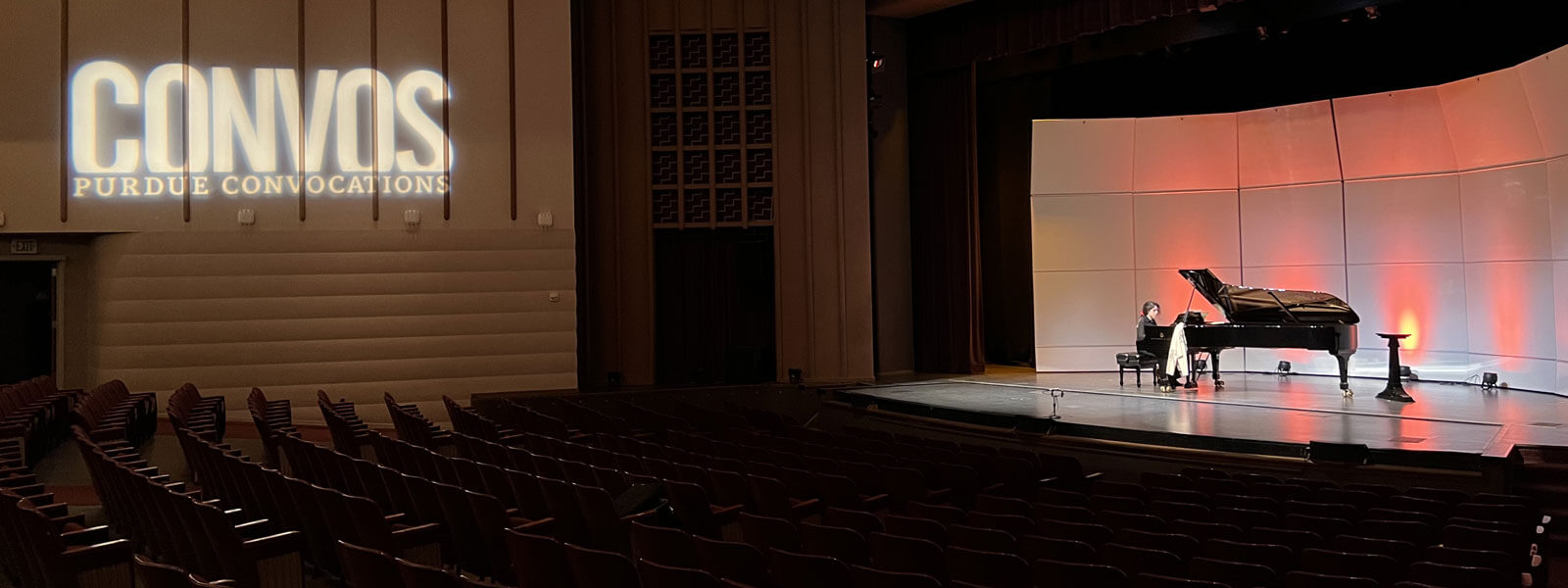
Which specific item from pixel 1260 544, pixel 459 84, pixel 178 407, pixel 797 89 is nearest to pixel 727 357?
pixel 797 89

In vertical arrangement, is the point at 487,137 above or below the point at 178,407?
above

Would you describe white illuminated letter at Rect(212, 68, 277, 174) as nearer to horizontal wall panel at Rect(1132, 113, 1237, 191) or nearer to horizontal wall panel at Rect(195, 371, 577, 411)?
horizontal wall panel at Rect(195, 371, 577, 411)

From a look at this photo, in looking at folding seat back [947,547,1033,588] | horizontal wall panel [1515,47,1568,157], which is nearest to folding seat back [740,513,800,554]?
folding seat back [947,547,1033,588]

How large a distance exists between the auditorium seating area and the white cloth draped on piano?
215 inches

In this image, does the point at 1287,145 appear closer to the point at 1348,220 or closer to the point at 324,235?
the point at 1348,220

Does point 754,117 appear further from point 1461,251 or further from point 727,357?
point 1461,251

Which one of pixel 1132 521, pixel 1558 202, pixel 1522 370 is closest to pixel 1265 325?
pixel 1558 202

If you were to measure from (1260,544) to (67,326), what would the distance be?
12456 millimetres

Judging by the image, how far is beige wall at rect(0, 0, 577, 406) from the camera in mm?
11922

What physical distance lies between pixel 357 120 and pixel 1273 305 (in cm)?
970

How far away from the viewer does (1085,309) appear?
15.6 metres

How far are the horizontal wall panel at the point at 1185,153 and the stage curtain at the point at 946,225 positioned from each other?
7.67ft

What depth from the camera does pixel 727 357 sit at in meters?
13.9

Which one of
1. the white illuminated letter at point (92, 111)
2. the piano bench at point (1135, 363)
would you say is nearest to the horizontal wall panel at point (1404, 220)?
the piano bench at point (1135, 363)
